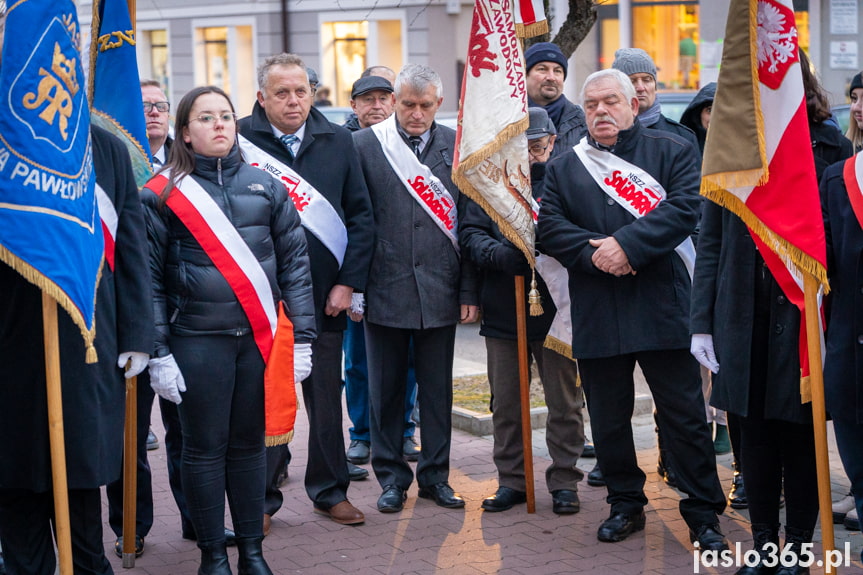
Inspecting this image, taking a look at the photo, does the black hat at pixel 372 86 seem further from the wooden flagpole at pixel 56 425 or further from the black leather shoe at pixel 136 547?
the wooden flagpole at pixel 56 425

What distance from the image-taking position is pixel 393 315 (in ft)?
21.0

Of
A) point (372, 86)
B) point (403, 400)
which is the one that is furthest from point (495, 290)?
point (372, 86)

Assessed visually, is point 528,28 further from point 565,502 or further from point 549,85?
point 565,502

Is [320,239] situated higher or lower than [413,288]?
higher

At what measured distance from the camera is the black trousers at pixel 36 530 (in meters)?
4.48

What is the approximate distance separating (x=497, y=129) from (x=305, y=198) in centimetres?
102

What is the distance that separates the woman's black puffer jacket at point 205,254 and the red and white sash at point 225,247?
3 centimetres

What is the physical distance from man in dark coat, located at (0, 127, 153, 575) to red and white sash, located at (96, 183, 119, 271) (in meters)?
0.02

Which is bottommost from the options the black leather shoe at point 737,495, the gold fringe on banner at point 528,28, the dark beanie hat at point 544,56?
the black leather shoe at point 737,495

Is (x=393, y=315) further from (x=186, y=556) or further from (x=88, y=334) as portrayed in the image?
(x=88, y=334)

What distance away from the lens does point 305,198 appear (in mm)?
6133

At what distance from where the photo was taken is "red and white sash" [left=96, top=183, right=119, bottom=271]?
15.0 feet

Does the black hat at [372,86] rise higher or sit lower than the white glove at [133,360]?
higher

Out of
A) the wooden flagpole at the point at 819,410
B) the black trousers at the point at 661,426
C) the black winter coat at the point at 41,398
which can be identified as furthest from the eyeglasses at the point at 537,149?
the black winter coat at the point at 41,398
